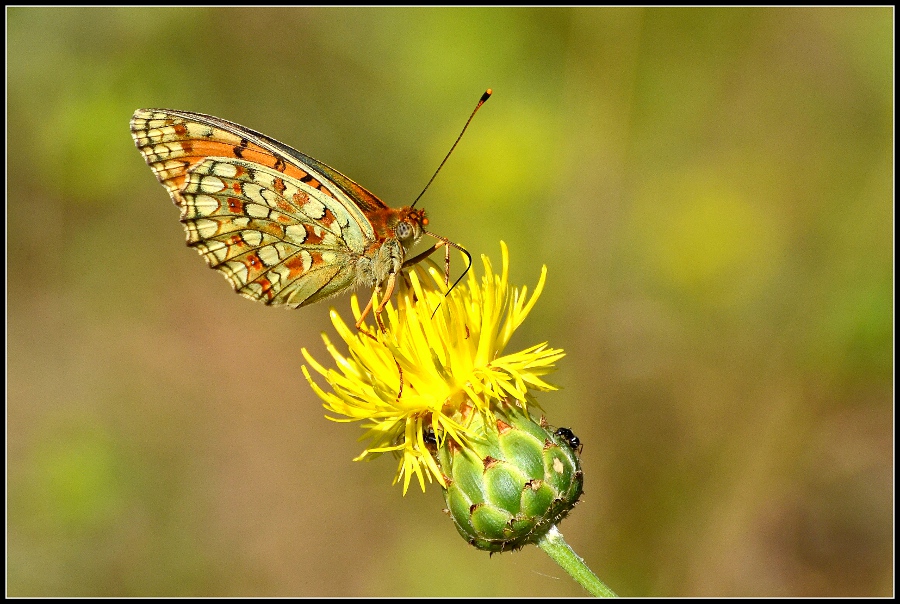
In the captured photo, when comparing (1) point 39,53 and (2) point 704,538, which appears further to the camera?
(1) point 39,53

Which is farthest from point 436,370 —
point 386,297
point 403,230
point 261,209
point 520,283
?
point 520,283

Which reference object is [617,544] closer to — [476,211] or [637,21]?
[476,211]

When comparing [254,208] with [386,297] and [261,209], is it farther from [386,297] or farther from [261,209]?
A: [386,297]

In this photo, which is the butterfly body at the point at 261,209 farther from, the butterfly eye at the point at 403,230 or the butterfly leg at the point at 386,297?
the butterfly leg at the point at 386,297

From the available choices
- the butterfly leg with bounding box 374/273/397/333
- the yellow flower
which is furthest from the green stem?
the butterfly leg with bounding box 374/273/397/333

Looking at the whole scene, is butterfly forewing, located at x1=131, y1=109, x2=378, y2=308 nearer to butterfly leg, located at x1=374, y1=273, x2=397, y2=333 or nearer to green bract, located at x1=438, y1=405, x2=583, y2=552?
butterfly leg, located at x1=374, y1=273, x2=397, y2=333

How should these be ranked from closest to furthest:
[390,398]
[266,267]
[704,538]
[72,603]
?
[390,398] < [266,267] < [704,538] < [72,603]

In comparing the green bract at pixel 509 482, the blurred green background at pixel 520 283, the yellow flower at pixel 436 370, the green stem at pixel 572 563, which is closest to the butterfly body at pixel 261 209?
the yellow flower at pixel 436 370

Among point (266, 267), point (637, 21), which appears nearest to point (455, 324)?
point (266, 267)
